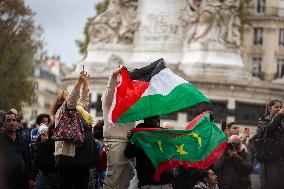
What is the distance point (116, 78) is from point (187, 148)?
54.2 inches

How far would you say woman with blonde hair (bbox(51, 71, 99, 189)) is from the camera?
570 inches

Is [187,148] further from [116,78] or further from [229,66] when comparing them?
[229,66]

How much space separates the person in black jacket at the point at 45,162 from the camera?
50.1ft

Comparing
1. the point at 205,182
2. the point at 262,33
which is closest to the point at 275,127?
the point at 205,182

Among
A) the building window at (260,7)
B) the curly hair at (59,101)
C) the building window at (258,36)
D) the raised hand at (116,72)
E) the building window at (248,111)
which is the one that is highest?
the building window at (260,7)

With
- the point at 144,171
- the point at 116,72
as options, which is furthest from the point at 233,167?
the point at 116,72

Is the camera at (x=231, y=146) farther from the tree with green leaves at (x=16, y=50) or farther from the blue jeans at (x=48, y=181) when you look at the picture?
the tree with green leaves at (x=16, y=50)

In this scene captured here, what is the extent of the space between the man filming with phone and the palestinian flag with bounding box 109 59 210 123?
1.64 meters

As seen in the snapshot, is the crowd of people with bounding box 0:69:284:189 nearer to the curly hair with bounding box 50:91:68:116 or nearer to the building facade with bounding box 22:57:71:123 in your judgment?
the curly hair with bounding box 50:91:68:116

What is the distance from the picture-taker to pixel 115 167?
49.2 ft

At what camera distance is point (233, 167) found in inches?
661

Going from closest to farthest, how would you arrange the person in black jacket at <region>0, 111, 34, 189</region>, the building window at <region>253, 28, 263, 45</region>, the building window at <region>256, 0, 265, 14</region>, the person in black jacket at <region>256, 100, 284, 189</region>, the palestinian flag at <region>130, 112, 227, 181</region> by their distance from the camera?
1. the person in black jacket at <region>0, 111, 34, 189</region>
2. the palestinian flag at <region>130, 112, 227, 181</region>
3. the person in black jacket at <region>256, 100, 284, 189</region>
4. the building window at <region>256, 0, 265, 14</region>
5. the building window at <region>253, 28, 263, 45</region>

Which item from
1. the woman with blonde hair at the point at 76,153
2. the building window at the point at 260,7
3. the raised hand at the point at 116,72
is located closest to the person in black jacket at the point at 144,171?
the woman with blonde hair at the point at 76,153

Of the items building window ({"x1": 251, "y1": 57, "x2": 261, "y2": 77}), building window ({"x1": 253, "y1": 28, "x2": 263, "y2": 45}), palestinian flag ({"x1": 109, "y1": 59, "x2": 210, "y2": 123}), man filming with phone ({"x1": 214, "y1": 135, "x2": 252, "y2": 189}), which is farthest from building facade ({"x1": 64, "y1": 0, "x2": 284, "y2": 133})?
building window ({"x1": 253, "y1": 28, "x2": 263, "y2": 45})
